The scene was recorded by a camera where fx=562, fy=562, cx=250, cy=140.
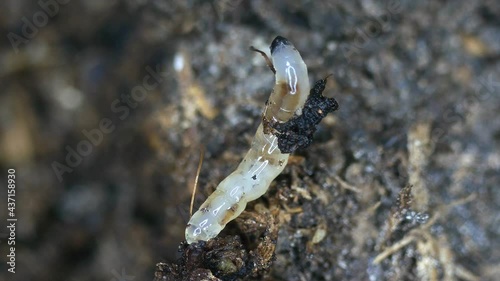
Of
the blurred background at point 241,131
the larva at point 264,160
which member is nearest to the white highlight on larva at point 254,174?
the larva at point 264,160

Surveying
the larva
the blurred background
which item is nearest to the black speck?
the larva

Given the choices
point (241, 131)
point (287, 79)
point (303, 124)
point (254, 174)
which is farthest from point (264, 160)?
point (241, 131)

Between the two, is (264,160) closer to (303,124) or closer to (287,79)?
(303,124)

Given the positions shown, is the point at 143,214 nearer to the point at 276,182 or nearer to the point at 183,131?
the point at 183,131

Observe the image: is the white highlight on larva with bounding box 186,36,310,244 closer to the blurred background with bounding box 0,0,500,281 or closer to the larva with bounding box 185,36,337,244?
the larva with bounding box 185,36,337,244

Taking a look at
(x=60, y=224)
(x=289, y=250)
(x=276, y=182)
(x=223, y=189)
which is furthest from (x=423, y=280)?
(x=60, y=224)

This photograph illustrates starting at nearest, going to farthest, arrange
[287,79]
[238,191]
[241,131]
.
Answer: [287,79] → [238,191] → [241,131]
